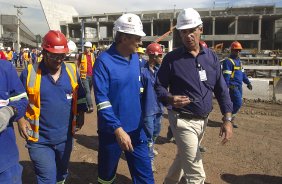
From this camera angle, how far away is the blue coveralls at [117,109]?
3.24 meters

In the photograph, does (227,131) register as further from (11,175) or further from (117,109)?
(11,175)

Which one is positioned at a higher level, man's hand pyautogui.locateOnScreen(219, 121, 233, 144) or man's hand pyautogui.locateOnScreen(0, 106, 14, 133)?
man's hand pyautogui.locateOnScreen(0, 106, 14, 133)

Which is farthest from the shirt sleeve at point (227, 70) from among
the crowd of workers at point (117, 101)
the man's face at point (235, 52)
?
the crowd of workers at point (117, 101)

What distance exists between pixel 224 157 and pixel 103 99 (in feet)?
12.2

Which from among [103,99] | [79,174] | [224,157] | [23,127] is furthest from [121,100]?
[224,157]

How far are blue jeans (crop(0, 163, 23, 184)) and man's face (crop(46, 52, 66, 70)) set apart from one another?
3.63ft

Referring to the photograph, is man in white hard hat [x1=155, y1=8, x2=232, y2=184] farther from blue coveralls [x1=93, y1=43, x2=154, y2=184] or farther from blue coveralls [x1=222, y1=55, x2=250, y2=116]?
blue coveralls [x1=222, y1=55, x2=250, y2=116]

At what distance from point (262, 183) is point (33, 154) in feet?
11.2

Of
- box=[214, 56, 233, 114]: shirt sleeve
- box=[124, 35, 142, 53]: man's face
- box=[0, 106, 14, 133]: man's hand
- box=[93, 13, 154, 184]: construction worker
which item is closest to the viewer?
box=[0, 106, 14, 133]: man's hand

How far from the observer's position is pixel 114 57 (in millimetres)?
3371

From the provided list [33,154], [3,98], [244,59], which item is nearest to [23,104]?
[3,98]

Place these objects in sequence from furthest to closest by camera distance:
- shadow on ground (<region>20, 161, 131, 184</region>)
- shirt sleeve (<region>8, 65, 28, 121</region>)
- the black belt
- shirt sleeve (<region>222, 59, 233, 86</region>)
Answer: shirt sleeve (<region>222, 59, 233, 86</region>), shadow on ground (<region>20, 161, 131, 184</region>), the black belt, shirt sleeve (<region>8, 65, 28, 121</region>)

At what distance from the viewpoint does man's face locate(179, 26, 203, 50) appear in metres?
3.71

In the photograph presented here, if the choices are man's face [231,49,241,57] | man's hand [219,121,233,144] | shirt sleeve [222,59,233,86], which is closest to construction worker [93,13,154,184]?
man's hand [219,121,233,144]
